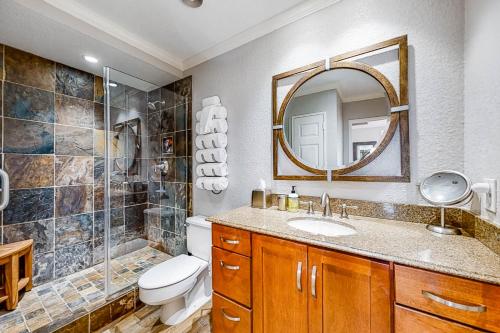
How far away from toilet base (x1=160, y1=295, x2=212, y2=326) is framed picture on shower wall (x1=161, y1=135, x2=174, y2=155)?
4.89 feet

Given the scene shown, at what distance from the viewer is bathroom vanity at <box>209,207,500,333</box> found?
0.65 metres

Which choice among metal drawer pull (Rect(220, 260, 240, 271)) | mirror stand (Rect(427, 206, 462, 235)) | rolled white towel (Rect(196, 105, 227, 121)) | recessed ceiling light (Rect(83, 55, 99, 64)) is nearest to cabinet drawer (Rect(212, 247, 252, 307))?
metal drawer pull (Rect(220, 260, 240, 271))

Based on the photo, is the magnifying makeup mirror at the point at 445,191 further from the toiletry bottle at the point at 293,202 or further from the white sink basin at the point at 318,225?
the toiletry bottle at the point at 293,202

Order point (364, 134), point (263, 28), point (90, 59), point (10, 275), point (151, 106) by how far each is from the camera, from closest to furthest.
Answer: point (364, 134)
point (10, 275)
point (263, 28)
point (90, 59)
point (151, 106)

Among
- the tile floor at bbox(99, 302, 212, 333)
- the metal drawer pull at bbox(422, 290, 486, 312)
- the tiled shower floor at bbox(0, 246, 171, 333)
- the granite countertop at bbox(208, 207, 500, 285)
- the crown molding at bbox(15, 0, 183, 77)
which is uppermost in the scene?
the crown molding at bbox(15, 0, 183, 77)

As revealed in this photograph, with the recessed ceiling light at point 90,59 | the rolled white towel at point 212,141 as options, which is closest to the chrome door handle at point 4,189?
the recessed ceiling light at point 90,59

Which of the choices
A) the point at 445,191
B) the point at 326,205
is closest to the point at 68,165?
the point at 326,205

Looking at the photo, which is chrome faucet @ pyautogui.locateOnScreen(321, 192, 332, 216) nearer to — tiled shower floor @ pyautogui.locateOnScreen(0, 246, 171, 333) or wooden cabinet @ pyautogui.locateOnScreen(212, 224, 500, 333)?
wooden cabinet @ pyautogui.locateOnScreen(212, 224, 500, 333)

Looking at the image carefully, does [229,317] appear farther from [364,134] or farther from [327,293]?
[364,134]

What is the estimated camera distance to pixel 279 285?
1017mm

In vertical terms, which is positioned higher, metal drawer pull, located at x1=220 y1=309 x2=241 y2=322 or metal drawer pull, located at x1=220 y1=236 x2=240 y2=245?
metal drawer pull, located at x1=220 y1=236 x2=240 y2=245

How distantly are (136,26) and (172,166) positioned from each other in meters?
1.36

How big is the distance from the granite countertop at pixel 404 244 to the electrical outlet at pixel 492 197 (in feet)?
0.51

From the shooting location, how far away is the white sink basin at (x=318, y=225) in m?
1.24
